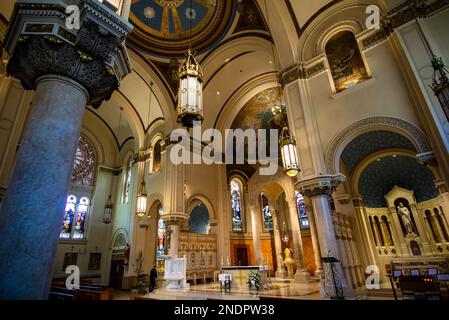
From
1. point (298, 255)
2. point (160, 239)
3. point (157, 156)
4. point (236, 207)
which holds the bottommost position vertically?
point (298, 255)

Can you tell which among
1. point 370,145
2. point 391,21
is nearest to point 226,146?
point 370,145

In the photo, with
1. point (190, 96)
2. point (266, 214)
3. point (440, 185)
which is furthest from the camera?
point (266, 214)

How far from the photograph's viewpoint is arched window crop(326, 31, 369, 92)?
7633 millimetres

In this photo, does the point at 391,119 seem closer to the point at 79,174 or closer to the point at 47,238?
the point at 47,238

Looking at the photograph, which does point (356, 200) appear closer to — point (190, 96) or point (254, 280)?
point (254, 280)

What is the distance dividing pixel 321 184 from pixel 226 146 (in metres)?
9.75

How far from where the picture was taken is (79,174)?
15.9m

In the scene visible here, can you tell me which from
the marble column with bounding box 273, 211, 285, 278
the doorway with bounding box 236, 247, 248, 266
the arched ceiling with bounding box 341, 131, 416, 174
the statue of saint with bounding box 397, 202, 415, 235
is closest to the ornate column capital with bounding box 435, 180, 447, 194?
the arched ceiling with bounding box 341, 131, 416, 174

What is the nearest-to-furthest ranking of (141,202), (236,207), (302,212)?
1. (141,202)
2. (236,207)
3. (302,212)

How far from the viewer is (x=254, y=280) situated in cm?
893

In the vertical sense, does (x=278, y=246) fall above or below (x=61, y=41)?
below

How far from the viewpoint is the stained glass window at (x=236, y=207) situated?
53.4 feet

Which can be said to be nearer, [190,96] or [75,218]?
[190,96]
